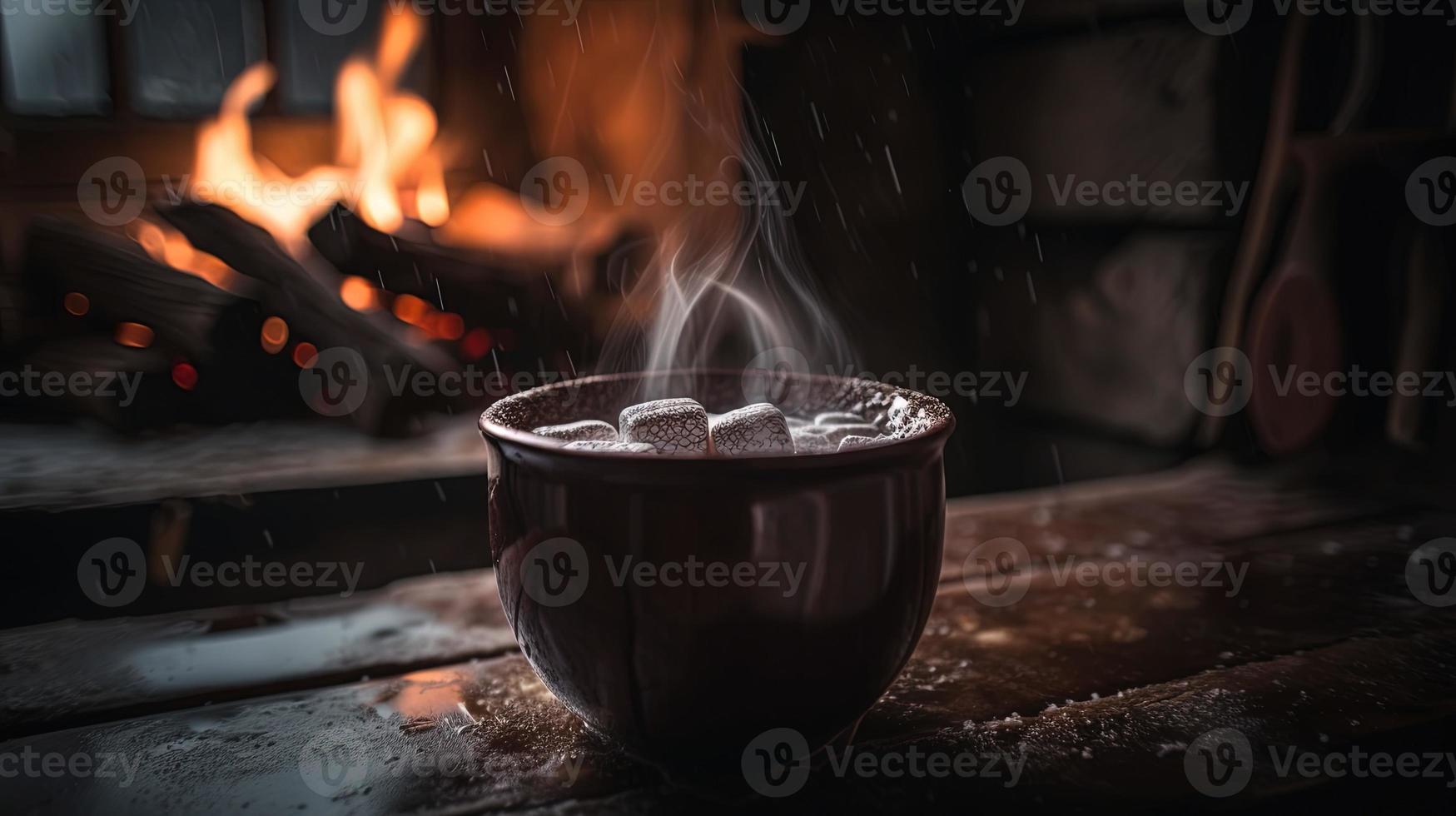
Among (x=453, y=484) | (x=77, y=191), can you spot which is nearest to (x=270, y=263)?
(x=77, y=191)

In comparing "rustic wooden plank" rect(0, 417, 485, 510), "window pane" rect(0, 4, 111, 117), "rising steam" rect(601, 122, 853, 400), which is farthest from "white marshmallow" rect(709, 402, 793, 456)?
"window pane" rect(0, 4, 111, 117)

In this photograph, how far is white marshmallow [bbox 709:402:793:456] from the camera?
1.97ft

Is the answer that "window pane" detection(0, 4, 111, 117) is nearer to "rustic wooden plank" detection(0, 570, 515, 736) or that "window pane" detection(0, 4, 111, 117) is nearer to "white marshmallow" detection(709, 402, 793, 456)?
"rustic wooden plank" detection(0, 570, 515, 736)

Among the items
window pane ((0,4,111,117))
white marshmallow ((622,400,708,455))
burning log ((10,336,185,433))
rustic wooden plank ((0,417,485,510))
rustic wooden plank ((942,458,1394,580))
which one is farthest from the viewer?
window pane ((0,4,111,117))

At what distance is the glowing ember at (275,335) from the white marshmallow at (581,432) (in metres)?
1.22

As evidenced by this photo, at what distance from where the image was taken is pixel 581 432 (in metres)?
0.62

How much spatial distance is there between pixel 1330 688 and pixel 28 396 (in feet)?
6.52

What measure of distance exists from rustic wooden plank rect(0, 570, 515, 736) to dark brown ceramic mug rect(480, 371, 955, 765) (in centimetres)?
26

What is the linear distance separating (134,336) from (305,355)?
30cm

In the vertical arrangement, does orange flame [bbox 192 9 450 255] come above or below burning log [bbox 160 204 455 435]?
above

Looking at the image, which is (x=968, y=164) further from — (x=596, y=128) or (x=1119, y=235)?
(x=596, y=128)

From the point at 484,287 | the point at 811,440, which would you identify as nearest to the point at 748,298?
the point at 484,287

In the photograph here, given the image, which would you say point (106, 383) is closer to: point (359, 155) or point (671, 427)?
point (359, 155)

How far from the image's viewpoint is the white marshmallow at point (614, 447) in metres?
0.50
